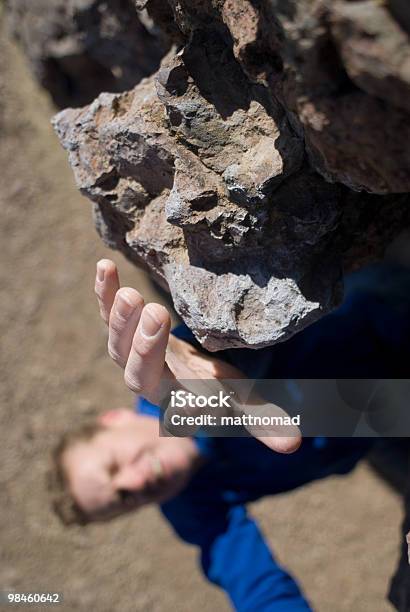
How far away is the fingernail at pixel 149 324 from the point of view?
2.91 ft

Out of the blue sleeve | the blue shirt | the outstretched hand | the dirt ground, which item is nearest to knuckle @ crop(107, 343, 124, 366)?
the outstretched hand

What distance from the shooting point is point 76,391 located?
227 centimetres

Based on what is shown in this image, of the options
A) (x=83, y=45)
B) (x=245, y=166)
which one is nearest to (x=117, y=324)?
(x=245, y=166)

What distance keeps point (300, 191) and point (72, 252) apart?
5.13 feet

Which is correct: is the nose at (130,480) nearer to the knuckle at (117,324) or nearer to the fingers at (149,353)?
the fingers at (149,353)

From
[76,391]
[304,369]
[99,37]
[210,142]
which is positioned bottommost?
[76,391]

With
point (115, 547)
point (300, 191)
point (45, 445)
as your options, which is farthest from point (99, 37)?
point (115, 547)

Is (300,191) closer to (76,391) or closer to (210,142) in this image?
(210,142)

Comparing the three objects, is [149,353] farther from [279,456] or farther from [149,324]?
[279,456]

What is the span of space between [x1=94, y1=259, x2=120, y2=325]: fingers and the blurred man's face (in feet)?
2.44

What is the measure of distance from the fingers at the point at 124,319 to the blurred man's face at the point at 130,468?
67 centimetres

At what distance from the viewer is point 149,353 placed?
932 millimetres

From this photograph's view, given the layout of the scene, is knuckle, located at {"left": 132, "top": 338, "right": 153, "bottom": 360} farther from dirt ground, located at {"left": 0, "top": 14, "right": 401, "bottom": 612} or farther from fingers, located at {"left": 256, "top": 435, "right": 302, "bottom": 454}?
dirt ground, located at {"left": 0, "top": 14, "right": 401, "bottom": 612}

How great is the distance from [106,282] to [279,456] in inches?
32.4
